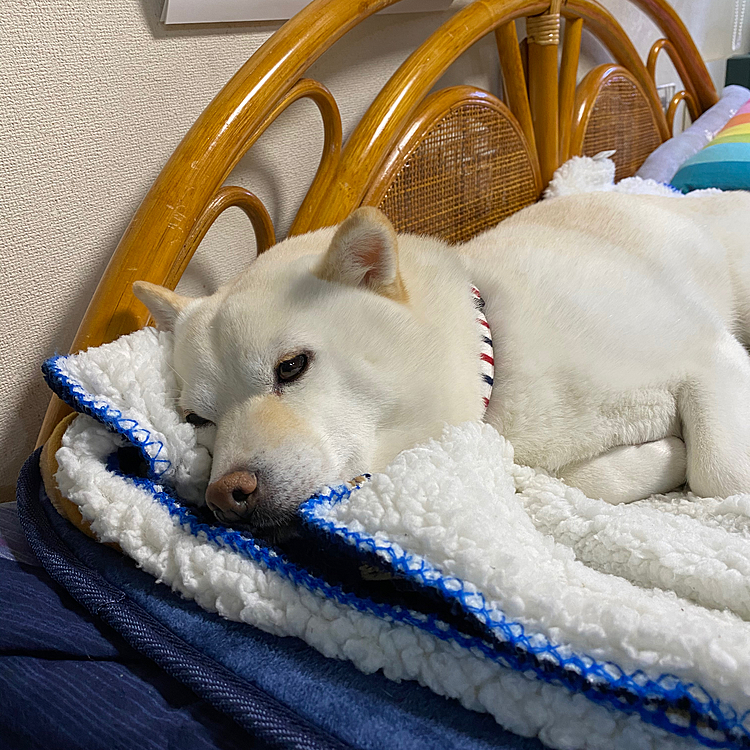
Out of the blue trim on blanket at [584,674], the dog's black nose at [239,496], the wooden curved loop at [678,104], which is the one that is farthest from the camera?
the wooden curved loop at [678,104]

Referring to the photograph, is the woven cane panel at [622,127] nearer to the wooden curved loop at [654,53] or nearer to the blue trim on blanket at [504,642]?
the wooden curved loop at [654,53]

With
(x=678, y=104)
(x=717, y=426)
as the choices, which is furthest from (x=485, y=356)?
(x=678, y=104)

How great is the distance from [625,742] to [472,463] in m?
0.35

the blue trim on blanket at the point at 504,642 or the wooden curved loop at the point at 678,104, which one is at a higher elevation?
the wooden curved loop at the point at 678,104

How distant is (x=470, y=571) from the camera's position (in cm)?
67

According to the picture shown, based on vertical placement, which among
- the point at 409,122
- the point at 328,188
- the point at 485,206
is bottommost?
the point at 485,206

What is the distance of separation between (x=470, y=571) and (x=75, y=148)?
93 cm

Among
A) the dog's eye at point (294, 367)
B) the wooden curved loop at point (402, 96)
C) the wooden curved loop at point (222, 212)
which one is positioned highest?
the wooden curved loop at point (402, 96)

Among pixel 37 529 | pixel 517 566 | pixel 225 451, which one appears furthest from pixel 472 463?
pixel 37 529

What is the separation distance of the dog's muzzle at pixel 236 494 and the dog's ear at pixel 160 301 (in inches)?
12.3

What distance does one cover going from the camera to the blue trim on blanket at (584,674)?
56cm

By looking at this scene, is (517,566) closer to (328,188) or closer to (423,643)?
(423,643)

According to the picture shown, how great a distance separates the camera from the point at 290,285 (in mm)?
956

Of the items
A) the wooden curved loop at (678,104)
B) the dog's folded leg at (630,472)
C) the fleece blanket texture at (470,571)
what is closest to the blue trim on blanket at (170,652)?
the fleece blanket texture at (470,571)
